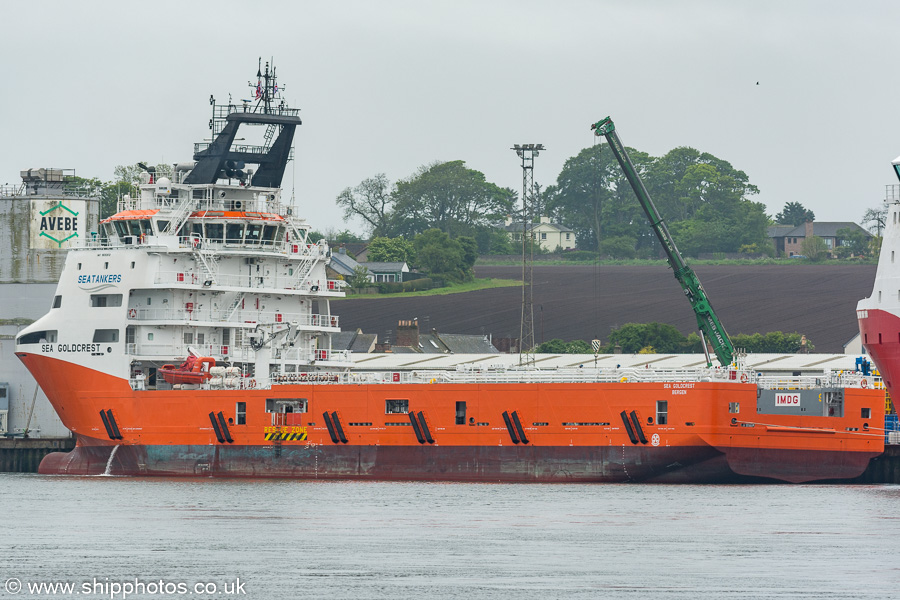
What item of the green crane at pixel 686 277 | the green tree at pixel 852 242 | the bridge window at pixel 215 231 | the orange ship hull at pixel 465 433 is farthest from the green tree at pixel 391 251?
the orange ship hull at pixel 465 433

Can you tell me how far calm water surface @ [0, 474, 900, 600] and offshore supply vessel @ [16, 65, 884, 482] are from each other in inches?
70.3

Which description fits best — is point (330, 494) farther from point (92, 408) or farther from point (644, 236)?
point (644, 236)

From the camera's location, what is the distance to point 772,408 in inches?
2004

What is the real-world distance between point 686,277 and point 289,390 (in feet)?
51.6

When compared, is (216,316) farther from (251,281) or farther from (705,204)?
(705,204)

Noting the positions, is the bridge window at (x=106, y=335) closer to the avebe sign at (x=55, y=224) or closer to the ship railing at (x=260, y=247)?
the ship railing at (x=260, y=247)

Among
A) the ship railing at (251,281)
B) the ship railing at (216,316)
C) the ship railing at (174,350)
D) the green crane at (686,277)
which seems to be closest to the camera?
the ship railing at (251,281)

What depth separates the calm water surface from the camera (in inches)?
1222

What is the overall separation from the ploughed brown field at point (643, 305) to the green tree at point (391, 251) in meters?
8.14

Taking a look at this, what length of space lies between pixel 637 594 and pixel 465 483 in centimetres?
2252

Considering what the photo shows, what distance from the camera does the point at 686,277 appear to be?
62062 millimetres

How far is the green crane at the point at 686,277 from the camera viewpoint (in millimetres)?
A: 60188

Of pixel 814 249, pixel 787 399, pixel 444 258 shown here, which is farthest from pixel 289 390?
pixel 814 249

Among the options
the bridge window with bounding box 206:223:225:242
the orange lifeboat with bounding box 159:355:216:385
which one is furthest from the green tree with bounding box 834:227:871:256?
the orange lifeboat with bounding box 159:355:216:385
